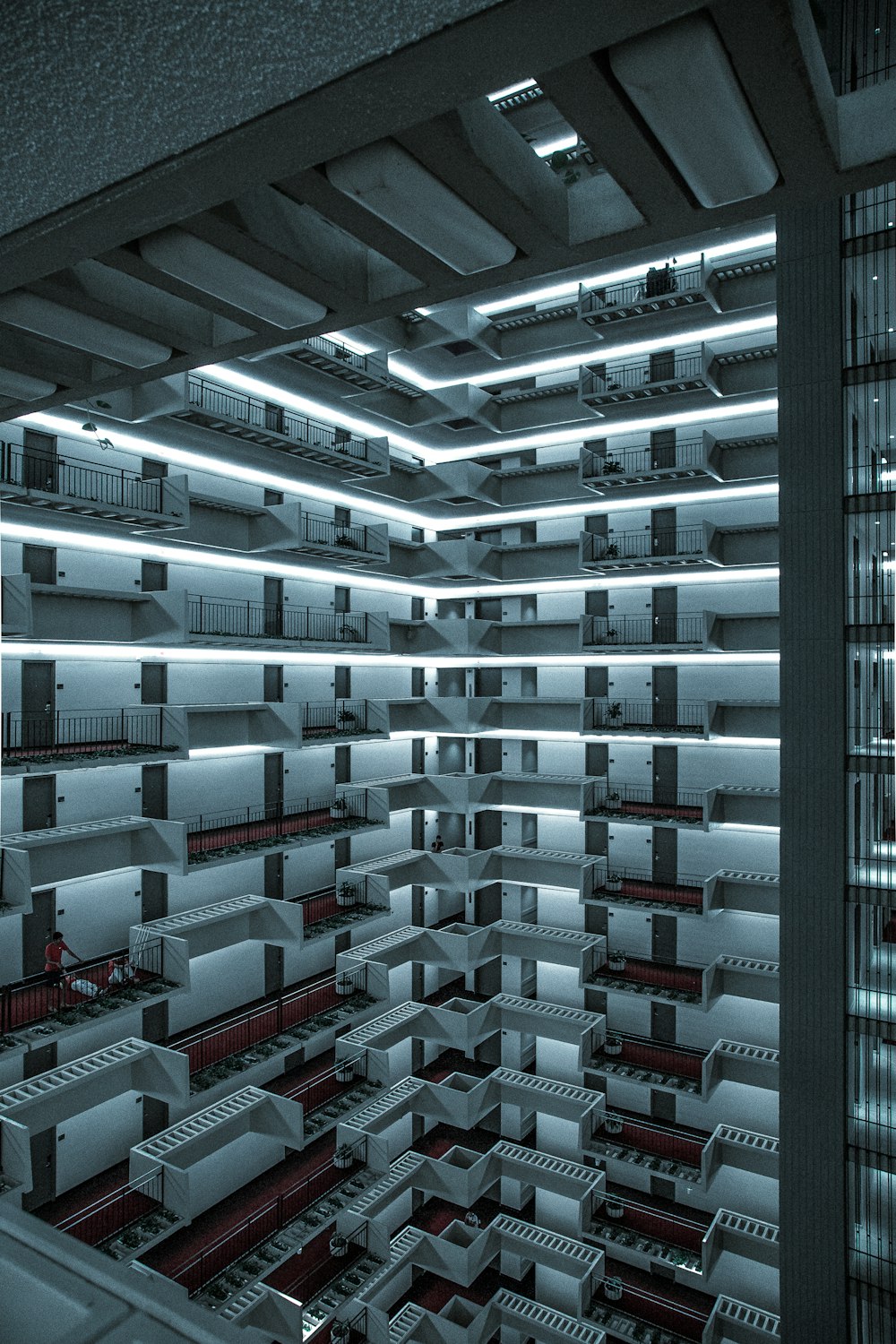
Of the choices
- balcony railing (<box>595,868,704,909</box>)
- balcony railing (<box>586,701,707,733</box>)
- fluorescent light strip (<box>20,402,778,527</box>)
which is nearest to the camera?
fluorescent light strip (<box>20,402,778,527</box>)

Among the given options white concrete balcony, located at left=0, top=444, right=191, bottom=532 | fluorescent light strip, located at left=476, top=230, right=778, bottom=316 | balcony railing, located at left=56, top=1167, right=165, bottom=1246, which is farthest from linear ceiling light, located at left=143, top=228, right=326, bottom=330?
fluorescent light strip, located at left=476, top=230, right=778, bottom=316

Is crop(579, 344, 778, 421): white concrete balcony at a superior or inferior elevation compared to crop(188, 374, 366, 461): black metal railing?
superior

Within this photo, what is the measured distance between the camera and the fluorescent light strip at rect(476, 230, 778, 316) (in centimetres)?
1264

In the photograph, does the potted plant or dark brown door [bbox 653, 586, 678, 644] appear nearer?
the potted plant

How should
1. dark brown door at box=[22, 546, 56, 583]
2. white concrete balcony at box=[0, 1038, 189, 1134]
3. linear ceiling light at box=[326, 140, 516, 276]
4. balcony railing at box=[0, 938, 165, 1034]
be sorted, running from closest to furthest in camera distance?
linear ceiling light at box=[326, 140, 516, 276]
white concrete balcony at box=[0, 1038, 189, 1134]
balcony railing at box=[0, 938, 165, 1034]
dark brown door at box=[22, 546, 56, 583]

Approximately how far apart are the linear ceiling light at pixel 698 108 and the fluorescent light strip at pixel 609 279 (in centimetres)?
1225

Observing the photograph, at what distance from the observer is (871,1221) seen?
22.6 ft

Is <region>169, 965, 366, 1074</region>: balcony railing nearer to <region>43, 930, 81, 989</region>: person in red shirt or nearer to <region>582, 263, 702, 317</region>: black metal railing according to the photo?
<region>43, 930, 81, 989</region>: person in red shirt

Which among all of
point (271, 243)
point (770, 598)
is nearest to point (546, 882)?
point (770, 598)

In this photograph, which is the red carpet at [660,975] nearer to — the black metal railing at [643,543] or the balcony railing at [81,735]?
the black metal railing at [643,543]

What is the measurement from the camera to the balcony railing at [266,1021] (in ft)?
37.3

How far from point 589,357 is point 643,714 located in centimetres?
665

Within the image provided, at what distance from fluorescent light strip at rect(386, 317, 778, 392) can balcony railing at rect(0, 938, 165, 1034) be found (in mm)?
8305

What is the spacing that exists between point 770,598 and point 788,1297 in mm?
10091
